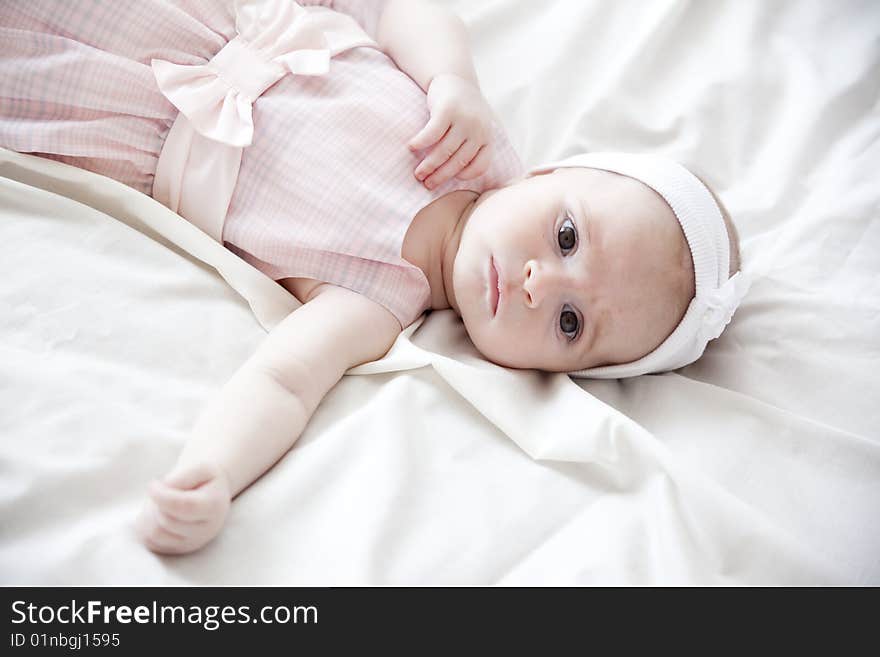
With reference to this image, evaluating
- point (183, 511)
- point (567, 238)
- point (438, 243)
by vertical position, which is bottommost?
point (183, 511)

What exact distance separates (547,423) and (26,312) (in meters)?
0.70

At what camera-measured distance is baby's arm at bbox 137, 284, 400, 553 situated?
0.85 m

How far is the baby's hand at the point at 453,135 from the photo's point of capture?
1278 millimetres

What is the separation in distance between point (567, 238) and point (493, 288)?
0.44 ft

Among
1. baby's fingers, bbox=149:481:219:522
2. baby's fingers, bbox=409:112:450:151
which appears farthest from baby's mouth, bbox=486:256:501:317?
baby's fingers, bbox=149:481:219:522

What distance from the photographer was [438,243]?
1328 millimetres

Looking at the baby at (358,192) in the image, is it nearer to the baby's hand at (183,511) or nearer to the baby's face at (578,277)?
the baby's face at (578,277)

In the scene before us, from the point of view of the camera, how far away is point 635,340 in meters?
1.19

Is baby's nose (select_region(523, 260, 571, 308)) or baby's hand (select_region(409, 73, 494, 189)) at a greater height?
baby's hand (select_region(409, 73, 494, 189))

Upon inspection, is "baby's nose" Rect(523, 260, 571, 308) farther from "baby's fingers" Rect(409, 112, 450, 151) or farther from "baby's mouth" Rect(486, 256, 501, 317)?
"baby's fingers" Rect(409, 112, 450, 151)

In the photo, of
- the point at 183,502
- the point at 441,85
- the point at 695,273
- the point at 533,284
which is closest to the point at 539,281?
the point at 533,284

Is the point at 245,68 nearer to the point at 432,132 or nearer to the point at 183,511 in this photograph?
the point at 432,132

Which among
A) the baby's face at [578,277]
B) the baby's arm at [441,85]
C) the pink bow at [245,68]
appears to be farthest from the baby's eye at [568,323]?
the pink bow at [245,68]
